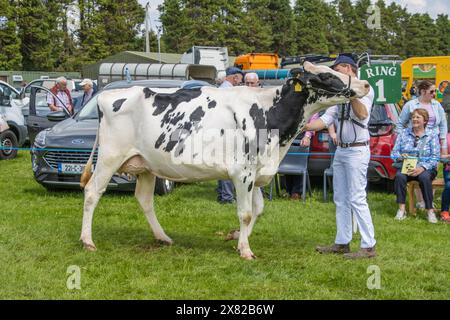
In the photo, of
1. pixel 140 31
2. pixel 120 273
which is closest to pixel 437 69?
pixel 120 273

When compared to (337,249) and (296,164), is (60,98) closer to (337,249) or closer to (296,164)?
(296,164)

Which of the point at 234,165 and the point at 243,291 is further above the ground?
the point at 234,165

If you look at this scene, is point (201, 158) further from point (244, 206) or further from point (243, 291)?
point (243, 291)

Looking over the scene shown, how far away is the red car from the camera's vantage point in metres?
11.3

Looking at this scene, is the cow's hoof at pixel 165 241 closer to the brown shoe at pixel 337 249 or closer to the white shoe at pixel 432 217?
the brown shoe at pixel 337 249

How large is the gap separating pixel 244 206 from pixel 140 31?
196 feet

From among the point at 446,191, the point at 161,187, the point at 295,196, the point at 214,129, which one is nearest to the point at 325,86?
the point at 214,129

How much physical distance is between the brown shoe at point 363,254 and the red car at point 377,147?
13.0 feet

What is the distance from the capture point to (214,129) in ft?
23.2

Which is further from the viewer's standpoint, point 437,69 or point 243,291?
point 437,69

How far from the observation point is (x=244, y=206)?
23.2 feet

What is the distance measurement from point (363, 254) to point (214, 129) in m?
2.15

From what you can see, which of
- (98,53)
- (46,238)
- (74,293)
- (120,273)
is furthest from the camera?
(98,53)

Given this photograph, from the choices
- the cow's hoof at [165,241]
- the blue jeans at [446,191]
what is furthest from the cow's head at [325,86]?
the blue jeans at [446,191]
